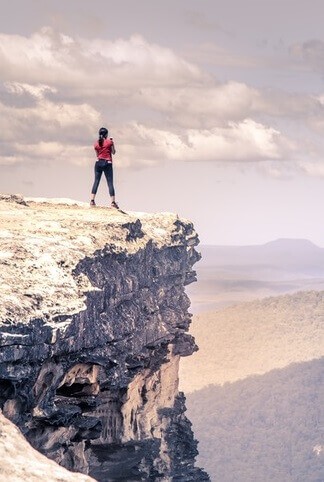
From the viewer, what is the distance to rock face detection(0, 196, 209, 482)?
3516 centimetres

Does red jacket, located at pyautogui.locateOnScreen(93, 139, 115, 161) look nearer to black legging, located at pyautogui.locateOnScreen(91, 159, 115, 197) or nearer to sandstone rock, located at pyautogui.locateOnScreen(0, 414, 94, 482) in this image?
black legging, located at pyautogui.locateOnScreen(91, 159, 115, 197)

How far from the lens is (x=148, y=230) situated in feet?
196

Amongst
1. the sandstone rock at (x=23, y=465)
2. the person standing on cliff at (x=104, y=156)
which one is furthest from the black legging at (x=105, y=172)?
the sandstone rock at (x=23, y=465)

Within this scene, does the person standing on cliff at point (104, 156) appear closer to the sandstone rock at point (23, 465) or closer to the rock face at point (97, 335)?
the rock face at point (97, 335)

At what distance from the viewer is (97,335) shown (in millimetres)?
40781

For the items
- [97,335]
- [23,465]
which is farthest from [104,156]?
[23,465]

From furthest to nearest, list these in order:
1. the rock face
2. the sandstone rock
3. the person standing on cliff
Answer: the person standing on cliff
the rock face
the sandstone rock

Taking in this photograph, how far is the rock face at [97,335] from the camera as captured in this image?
35.2 m

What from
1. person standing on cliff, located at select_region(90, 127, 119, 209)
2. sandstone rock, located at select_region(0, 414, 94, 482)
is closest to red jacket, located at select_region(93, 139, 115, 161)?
person standing on cliff, located at select_region(90, 127, 119, 209)

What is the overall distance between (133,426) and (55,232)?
53.1 ft

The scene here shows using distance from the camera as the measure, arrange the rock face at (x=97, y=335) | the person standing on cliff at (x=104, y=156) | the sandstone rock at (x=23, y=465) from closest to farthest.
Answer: the sandstone rock at (x=23, y=465) < the rock face at (x=97, y=335) < the person standing on cliff at (x=104, y=156)

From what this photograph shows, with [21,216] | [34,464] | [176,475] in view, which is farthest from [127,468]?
[34,464]

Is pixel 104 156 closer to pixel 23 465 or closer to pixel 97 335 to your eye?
pixel 97 335

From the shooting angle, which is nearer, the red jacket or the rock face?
the rock face
